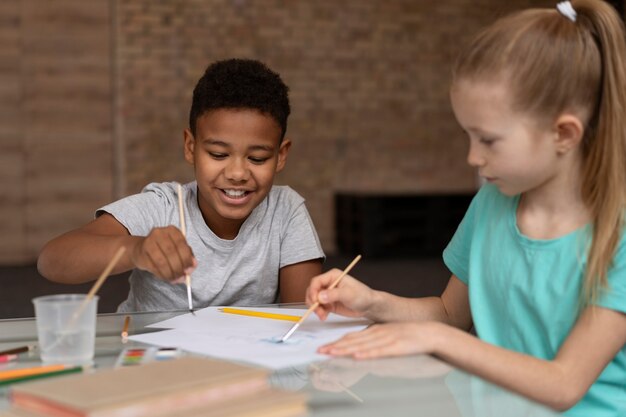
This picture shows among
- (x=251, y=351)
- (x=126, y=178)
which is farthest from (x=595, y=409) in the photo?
(x=126, y=178)

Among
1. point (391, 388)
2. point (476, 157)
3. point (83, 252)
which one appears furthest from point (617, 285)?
point (83, 252)

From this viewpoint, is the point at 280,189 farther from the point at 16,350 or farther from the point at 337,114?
the point at 337,114

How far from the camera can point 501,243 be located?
3.98ft

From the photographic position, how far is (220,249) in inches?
66.7

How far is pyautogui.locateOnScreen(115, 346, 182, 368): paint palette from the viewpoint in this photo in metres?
1.00

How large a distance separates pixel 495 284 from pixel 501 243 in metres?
0.06

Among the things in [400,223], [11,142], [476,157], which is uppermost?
[476,157]

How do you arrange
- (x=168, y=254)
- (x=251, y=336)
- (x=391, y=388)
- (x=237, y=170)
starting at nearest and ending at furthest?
(x=391, y=388)
(x=251, y=336)
(x=168, y=254)
(x=237, y=170)

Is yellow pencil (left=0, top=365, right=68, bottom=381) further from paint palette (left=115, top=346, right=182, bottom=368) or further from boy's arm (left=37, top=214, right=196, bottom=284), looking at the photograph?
boy's arm (left=37, top=214, right=196, bottom=284)

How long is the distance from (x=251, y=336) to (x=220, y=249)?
0.57 m

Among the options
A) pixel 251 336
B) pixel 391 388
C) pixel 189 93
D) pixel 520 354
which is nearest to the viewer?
pixel 391 388

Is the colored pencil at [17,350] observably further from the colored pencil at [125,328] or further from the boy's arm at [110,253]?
the boy's arm at [110,253]

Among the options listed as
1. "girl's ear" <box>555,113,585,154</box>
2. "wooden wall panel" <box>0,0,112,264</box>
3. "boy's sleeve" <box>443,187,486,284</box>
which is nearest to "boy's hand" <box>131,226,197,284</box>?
"boy's sleeve" <box>443,187,486,284</box>

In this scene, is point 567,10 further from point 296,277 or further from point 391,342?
point 296,277
